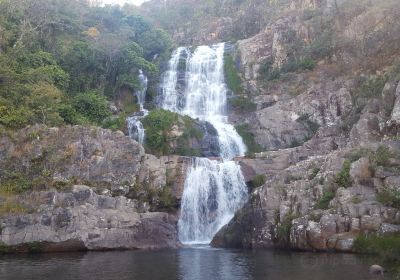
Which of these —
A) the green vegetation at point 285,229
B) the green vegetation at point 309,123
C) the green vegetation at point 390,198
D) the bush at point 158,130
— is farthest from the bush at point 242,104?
the green vegetation at point 390,198

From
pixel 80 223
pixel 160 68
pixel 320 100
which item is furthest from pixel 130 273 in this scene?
pixel 160 68

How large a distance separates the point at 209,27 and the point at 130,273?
198 feet

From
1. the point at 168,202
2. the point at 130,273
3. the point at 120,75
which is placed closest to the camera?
the point at 130,273

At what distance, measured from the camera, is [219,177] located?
38375 millimetres

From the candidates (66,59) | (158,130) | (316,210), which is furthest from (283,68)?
(316,210)

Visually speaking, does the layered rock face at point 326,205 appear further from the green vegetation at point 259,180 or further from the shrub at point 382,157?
the green vegetation at point 259,180

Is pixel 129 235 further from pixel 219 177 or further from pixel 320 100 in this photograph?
pixel 320 100

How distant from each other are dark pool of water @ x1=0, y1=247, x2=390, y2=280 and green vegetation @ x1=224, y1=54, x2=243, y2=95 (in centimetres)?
2943

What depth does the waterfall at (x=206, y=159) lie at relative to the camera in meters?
36.9

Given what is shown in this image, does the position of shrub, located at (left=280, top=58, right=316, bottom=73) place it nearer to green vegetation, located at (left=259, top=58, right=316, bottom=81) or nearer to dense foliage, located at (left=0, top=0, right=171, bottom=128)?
green vegetation, located at (left=259, top=58, right=316, bottom=81)

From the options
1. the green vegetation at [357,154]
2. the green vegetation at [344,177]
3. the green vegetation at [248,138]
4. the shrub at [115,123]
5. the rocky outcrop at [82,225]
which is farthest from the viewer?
the green vegetation at [248,138]

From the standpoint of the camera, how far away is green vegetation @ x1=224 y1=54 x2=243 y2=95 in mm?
55250

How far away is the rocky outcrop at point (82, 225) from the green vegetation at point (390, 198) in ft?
47.1

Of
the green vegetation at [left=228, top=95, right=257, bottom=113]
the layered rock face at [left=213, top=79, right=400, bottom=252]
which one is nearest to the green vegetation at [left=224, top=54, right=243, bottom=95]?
the green vegetation at [left=228, top=95, right=257, bottom=113]
